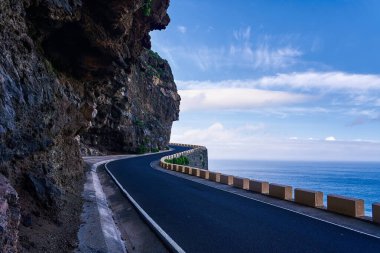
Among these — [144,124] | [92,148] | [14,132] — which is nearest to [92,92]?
[14,132]

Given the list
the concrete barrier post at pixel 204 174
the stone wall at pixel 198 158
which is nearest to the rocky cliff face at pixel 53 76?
the concrete barrier post at pixel 204 174

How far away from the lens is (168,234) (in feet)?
32.1

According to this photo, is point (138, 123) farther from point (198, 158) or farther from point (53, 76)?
point (53, 76)

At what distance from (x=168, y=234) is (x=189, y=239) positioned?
0.77 m

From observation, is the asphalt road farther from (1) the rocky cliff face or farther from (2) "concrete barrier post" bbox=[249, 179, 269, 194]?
(2) "concrete barrier post" bbox=[249, 179, 269, 194]

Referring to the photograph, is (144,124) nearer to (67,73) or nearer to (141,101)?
(141,101)

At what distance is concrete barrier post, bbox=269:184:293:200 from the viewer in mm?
17406

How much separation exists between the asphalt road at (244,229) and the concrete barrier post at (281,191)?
1.87 metres

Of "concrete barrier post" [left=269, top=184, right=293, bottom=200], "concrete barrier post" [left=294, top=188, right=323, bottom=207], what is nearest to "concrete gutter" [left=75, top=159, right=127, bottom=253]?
"concrete barrier post" [left=294, top=188, right=323, bottom=207]

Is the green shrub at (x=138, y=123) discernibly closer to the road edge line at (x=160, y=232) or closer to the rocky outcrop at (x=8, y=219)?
the road edge line at (x=160, y=232)

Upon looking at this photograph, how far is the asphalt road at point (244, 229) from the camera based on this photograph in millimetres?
8633

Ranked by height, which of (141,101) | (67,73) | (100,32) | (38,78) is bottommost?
(38,78)

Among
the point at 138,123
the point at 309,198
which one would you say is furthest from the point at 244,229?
the point at 138,123

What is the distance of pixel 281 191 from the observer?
58.2 ft
